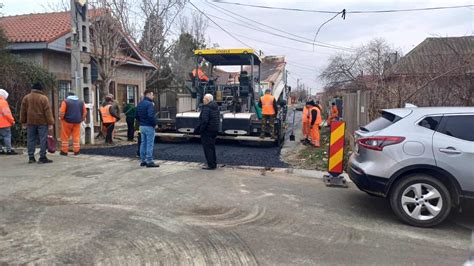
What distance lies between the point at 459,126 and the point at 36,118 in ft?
26.3

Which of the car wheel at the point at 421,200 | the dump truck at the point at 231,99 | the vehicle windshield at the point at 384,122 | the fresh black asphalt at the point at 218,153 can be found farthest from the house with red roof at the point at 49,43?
the car wheel at the point at 421,200

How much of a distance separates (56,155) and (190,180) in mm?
4358

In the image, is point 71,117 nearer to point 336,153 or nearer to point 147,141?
point 147,141

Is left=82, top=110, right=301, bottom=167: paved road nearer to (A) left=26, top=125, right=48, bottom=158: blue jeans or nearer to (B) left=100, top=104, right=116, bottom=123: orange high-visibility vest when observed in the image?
(B) left=100, top=104, right=116, bottom=123: orange high-visibility vest

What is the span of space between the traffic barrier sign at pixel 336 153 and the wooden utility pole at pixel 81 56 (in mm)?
7434

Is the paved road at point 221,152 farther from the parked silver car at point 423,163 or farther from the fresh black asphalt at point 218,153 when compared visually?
the parked silver car at point 423,163

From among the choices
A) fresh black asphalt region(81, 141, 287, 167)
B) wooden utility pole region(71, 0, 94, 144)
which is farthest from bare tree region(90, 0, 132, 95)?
fresh black asphalt region(81, 141, 287, 167)

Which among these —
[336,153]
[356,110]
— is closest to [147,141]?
[336,153]

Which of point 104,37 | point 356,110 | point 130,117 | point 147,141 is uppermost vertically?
point 104,37

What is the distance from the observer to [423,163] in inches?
201

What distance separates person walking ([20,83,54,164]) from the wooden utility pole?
2495 mm

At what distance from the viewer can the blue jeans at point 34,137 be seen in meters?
8.66

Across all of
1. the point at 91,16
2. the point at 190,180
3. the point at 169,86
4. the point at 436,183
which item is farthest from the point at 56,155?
the point at 169,86

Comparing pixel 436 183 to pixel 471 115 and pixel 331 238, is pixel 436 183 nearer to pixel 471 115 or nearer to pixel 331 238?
pixel 471 115
